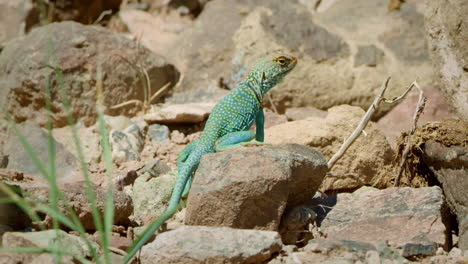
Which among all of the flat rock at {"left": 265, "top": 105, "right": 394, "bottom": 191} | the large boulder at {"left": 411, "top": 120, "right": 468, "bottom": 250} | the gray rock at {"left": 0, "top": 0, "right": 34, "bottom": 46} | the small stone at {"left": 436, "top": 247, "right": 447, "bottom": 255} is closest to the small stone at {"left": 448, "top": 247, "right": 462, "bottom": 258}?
the small stone at {"left": 436, "top": 247, "right": 447, "bottom": 255}

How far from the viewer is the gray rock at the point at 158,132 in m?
6.80

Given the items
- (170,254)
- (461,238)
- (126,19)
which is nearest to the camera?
(170,254)

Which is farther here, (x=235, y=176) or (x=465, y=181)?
(x=465, y=181)

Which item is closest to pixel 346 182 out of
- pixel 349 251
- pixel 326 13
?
pixel 349 251

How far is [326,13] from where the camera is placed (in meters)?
8.84

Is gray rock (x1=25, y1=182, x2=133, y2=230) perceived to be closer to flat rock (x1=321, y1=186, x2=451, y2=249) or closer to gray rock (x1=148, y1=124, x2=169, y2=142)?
flat rock (x1=321, y1=186, x2=451, y2=249)

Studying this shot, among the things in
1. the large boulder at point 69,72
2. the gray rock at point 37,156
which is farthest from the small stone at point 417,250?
the large boulder at point 69,72

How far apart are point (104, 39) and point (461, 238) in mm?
4799

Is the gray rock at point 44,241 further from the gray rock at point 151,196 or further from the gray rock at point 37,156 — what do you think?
the gray rock at point 37,156

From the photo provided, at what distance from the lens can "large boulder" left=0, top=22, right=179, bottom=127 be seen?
692cm

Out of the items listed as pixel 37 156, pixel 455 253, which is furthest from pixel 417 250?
pixel 37 156

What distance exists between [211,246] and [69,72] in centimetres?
406

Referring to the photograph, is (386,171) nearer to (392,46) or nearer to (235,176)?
(235,176)

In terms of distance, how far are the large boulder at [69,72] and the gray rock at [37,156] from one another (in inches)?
23.8
